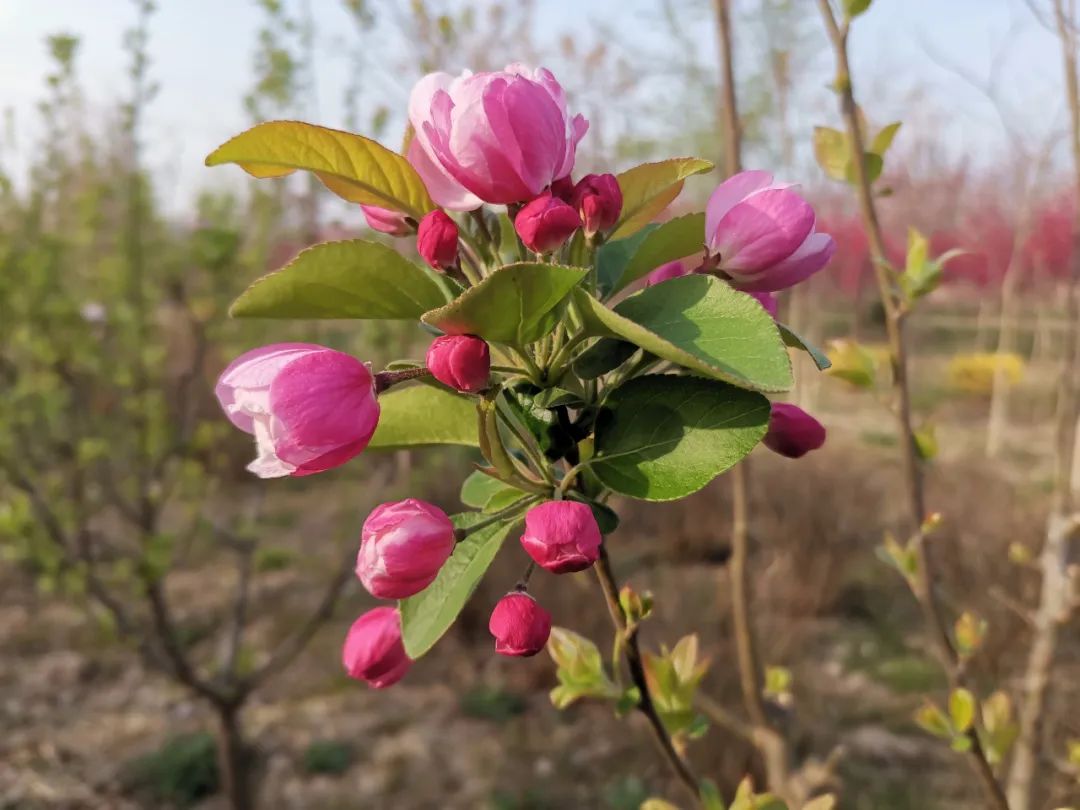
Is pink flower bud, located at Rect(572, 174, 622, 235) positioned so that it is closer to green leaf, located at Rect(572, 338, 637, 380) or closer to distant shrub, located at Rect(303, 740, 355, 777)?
green leaf, located at Rect(572, 338, 637, 380)

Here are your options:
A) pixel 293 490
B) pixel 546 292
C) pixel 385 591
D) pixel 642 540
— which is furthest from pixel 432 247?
pixel 293 490

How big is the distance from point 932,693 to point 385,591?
11.2ft

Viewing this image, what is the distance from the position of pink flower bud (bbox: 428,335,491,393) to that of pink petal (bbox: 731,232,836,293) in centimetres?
20

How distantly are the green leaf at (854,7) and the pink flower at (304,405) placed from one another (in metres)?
0.74

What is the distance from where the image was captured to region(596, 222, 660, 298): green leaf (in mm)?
638

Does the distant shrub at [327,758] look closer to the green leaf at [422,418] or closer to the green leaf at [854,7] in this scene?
the green leaf at [422,418]

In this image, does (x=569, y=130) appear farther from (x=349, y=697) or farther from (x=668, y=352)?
(x=349, y=697)

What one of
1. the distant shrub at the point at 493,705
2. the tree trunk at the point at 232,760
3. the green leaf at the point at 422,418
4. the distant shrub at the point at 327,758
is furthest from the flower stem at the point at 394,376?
the distant shrub at the point at 493,705

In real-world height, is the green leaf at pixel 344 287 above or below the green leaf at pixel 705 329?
above

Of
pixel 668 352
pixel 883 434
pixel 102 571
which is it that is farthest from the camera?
pixel 883 434

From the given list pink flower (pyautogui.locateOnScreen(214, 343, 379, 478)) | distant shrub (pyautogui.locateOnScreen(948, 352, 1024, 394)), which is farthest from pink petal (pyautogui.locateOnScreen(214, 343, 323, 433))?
distant shrub (pyautogui.locateOnScreen(948, 352, 1024, 394))

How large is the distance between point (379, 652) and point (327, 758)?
9.19ft

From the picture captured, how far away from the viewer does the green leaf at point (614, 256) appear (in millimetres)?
638

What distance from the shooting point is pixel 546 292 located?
1.55 ft
